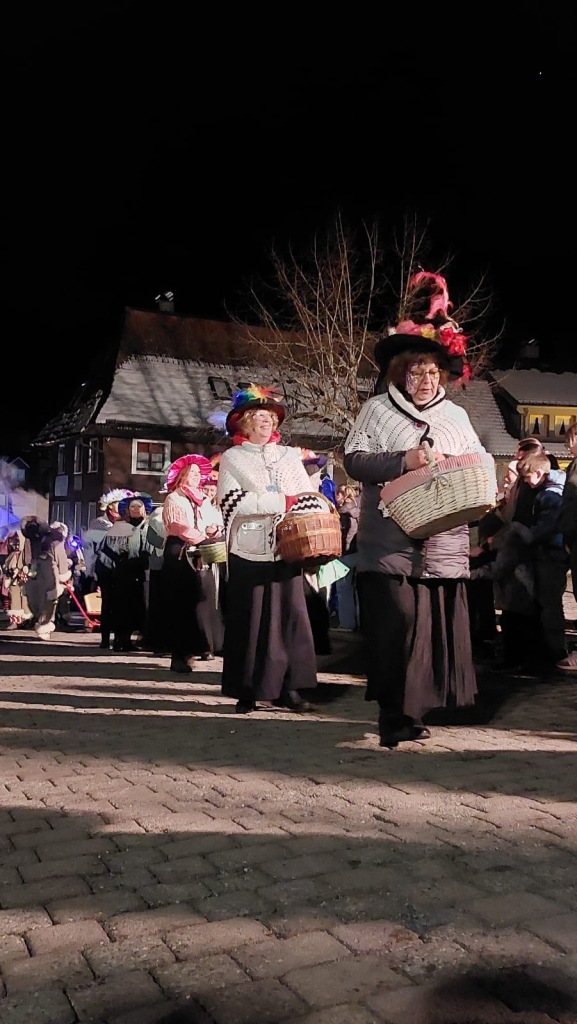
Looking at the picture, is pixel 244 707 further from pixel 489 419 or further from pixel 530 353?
pixel 530 353

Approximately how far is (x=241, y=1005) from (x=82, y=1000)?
1.19 feet

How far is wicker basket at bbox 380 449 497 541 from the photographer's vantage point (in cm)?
450

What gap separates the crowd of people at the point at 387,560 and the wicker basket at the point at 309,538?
14cm

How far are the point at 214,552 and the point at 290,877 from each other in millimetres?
5425

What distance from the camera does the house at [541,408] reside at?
145ft

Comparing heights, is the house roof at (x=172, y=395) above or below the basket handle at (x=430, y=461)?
above

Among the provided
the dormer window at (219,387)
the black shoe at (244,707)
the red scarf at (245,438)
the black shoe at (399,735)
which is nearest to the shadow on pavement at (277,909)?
the black shoe at (399,735)

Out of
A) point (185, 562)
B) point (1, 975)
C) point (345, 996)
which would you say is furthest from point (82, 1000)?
point (185, 562)

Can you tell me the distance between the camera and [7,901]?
2768 mm

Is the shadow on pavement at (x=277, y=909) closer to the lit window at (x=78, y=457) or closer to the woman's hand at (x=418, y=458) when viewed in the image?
the woman's hand at (x=418, y=458)

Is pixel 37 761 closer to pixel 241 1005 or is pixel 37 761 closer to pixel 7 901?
pixel 7 901

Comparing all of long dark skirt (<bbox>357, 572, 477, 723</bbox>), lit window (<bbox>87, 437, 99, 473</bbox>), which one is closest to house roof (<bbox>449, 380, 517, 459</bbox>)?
lit window (<bbox>87, 437, 99, 473</bbox>)

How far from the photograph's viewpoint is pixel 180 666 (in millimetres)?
8852

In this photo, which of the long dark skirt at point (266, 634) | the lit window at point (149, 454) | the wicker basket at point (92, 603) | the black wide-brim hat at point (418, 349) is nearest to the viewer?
the black wide-brim hat at point (418, 349)
